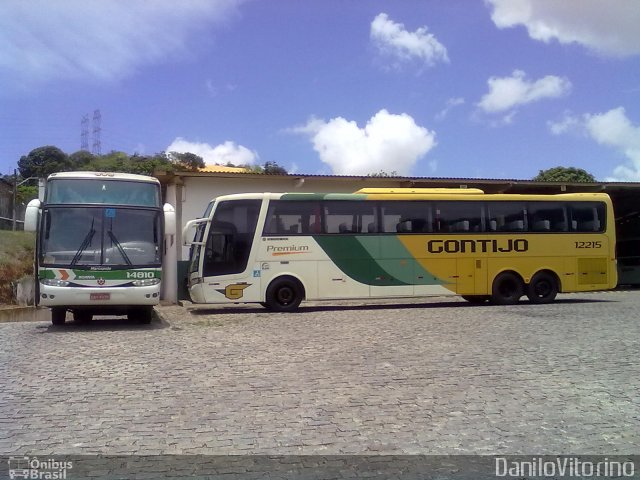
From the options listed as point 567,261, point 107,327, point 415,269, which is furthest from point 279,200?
point 567,261

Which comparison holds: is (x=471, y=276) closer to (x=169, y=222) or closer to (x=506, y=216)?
(x=506, y=216)

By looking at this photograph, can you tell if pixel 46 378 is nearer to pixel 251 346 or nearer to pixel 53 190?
pixel 251 346

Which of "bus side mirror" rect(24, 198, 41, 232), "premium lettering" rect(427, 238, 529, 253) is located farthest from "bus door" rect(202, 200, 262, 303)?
"premium lettering" rect(427, 238, 529, 253)

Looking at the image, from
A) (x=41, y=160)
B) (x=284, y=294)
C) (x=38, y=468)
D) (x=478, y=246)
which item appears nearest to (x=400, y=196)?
(x=478, y=246)

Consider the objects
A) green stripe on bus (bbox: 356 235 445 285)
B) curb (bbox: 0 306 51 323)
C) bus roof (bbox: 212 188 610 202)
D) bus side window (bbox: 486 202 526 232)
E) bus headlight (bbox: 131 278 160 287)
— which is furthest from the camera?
curb (bbox: 0 306 51 323)

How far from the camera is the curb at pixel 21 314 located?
65.8 ft

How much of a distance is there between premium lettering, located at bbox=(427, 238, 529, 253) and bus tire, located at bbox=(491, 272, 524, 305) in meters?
0.80

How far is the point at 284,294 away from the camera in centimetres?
1725

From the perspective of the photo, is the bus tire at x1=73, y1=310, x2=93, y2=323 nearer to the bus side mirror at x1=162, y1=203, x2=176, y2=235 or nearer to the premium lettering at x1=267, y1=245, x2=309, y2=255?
the bus side mirror at x1=162, y1=203, x2=176, y2=235

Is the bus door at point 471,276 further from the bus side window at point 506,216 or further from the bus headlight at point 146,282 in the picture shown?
the bus headlight at point 146,282

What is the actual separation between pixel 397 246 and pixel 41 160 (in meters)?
61.2

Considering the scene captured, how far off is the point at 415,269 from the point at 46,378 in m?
11.6

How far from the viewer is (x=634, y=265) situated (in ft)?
92.9

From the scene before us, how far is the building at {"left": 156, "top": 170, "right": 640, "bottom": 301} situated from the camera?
22.4 m
